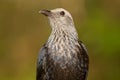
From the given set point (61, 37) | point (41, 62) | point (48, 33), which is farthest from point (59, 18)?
point (48, 33)

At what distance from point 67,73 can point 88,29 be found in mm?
6075

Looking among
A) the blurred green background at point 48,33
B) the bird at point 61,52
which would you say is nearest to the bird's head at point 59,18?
the bird at point 61,52

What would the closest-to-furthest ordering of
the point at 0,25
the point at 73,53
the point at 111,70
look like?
the point at 73,53 < the point at 111,70 < the point at 0,25

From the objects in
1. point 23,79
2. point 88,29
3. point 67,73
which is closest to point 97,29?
point 88,29

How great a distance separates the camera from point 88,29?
66.5 ft

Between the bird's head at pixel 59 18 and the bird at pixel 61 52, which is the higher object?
the bird's head at pixel 59 18

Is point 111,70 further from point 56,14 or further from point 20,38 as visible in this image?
point 56,14

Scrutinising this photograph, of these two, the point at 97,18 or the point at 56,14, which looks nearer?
the point at 56,14

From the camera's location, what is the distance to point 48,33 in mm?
20250

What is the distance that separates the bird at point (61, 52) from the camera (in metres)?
14.1

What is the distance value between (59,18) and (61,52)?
43cm

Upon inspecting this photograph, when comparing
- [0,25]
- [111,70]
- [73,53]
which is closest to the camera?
[73,53]

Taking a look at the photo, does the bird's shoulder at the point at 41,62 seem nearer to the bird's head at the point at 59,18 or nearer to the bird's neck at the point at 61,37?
the bird's neck at the point at 61,37

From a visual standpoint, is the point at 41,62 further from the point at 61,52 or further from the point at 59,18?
the point at 59,18
